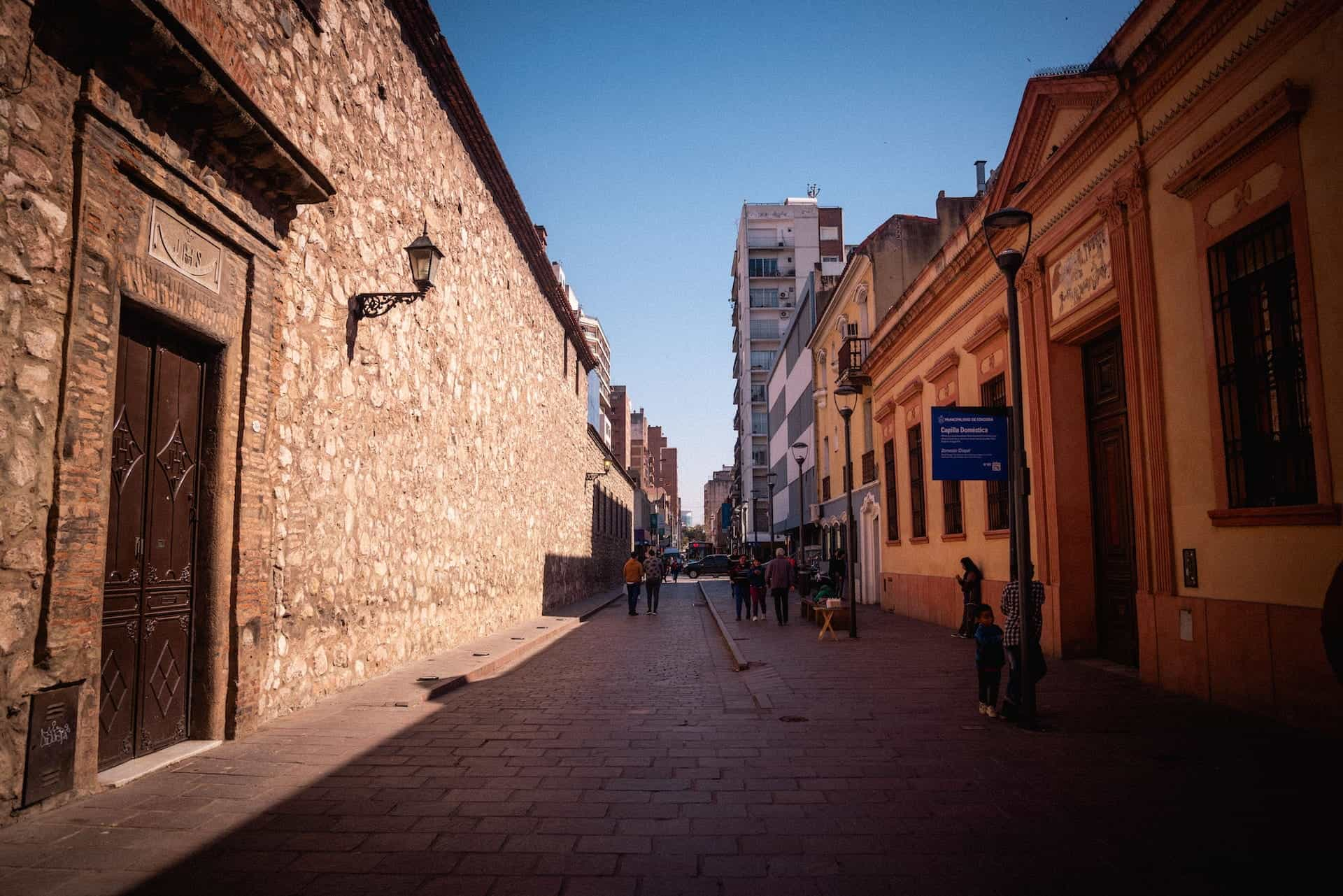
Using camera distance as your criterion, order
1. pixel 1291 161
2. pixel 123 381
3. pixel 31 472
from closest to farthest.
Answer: pixel 31 472 < pixel 123 381 < pixel 1291 161

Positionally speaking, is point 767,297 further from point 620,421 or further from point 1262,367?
point 1262,367

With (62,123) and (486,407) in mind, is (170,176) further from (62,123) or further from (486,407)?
(486,407)

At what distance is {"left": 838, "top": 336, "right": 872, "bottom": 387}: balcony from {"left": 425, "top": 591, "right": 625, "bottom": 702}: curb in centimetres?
1010

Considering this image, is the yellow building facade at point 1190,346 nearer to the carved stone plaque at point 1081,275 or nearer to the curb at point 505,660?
the carved stone plaque at point 1081,275

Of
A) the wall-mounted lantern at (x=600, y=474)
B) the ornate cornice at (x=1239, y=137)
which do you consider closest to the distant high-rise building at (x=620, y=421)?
the wall-mounted lantern at (x=600, y=474)

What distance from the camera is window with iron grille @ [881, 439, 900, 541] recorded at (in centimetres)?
2120

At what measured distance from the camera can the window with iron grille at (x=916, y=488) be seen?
19.0 m

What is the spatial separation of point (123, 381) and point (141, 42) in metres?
2.05

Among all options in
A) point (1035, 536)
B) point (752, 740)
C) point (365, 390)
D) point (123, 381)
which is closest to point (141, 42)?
point (123, 381)

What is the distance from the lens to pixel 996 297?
46.9 ft

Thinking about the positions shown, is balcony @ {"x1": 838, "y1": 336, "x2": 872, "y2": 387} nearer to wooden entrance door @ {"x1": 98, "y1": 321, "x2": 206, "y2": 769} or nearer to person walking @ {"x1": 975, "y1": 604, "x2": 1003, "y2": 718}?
person walking @ {"x1": 975, "y1": 604, "x2": 1003, "y2": 718}

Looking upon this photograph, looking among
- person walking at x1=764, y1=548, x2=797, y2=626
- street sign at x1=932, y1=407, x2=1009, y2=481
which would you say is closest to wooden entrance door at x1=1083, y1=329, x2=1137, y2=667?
street sign at x1=932, y1=407, x2=1009, y2=481

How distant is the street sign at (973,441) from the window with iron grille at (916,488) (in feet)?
29.8

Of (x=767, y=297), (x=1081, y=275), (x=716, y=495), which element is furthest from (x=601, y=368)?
(x=716, y=495)
